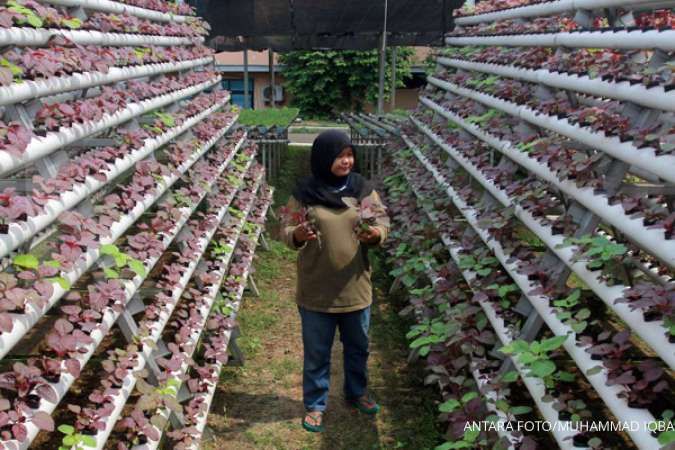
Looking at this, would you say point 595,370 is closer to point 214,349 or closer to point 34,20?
point 34,20

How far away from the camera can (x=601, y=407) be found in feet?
11.5

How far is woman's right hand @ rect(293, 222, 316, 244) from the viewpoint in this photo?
3.71 metres

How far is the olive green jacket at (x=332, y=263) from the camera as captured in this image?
12.7 feet

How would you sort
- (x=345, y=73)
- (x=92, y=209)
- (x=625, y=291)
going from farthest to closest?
(x=345, y=73) → (x=92, y=209) → (x=625, y=291)

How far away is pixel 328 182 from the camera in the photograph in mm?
3906

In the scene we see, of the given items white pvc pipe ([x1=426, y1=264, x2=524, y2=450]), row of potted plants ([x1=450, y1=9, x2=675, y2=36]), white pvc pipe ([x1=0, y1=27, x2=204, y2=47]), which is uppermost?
row of potted plants ([x1=450, y1=9, x2=675, y2=36])

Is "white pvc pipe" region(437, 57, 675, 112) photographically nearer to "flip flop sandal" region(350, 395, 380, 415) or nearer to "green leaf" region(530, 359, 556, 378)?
"green leaf" region(530, 359, 556, 378)

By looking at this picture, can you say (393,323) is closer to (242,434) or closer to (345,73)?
(242,434)

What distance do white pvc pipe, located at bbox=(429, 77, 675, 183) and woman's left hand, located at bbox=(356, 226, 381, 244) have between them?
42.1 inches

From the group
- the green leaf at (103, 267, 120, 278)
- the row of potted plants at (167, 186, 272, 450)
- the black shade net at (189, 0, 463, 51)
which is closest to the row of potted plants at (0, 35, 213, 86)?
the green leaf at (103, 267, 120, 278)

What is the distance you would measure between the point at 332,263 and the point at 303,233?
29 centimetres

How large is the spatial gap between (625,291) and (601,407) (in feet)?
4.76

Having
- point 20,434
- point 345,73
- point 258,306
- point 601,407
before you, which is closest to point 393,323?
point 258,306

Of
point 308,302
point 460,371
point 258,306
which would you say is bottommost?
point 258,306
